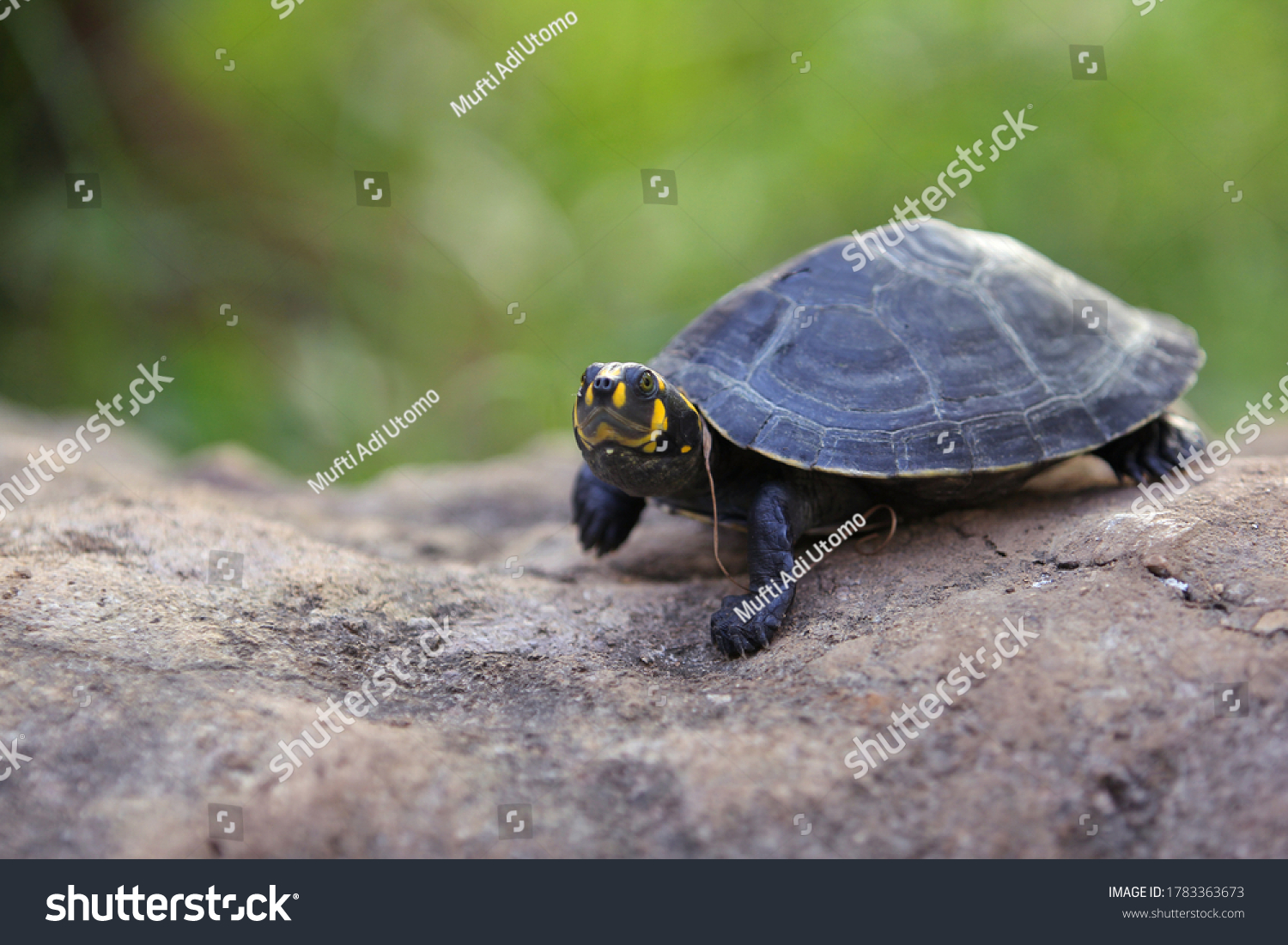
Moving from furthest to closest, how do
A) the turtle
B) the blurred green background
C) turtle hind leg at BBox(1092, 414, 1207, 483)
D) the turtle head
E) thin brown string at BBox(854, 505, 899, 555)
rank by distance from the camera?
the blurred green background, turtle hind leg at BBox(1092, 414, 1207, 483), thin brown string at BBox(854, 505, 899, 555), the turtle, the turtle head

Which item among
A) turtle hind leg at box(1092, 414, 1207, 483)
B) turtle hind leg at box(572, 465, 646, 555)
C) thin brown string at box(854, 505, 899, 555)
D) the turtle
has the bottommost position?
turtle hind leg at box(572, 465, 646, 555)

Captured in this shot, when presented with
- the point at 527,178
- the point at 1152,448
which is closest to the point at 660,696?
the point at 1152,448

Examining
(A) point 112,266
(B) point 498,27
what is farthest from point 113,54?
(B) point 498,27

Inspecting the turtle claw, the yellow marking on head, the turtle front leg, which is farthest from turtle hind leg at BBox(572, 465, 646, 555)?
the turtle claw

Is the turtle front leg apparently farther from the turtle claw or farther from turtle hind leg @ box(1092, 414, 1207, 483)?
turtle hind leg @ box(1092, 414, 1207, 483)

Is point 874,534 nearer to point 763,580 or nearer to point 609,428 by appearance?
point 763,580

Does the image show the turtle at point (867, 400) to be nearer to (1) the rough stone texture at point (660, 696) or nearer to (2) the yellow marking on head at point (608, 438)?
(2) the yellow marking on head at point (608, 438)
